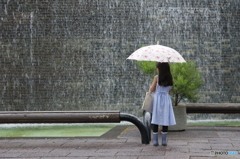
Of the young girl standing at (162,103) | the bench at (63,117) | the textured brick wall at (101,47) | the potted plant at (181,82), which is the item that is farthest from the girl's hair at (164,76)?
the textured brick wall at (101,47)

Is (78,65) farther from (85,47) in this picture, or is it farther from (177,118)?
(177,118)

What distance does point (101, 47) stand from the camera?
1501cm

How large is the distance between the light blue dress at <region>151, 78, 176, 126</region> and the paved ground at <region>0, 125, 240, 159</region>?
437 millimetres

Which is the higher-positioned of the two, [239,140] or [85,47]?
[85,47]

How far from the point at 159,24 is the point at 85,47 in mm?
2711

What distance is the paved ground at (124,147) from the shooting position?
6.52 metres

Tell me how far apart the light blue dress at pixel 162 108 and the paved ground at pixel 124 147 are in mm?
437

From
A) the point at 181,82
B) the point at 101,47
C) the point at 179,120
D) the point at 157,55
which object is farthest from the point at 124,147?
the point at 101,47

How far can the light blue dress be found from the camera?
7.38 m

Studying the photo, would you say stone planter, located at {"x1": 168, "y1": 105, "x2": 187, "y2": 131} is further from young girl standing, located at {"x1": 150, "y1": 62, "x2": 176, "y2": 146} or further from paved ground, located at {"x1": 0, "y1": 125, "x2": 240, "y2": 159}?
young girl standing, located at {"x1": 150, "y1": 62, "x2": 176, "y2": 146}

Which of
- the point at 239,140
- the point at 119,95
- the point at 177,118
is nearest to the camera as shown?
the point at 239,140

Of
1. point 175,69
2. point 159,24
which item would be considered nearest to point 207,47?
point 159,24

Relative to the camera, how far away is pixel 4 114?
26.9ft

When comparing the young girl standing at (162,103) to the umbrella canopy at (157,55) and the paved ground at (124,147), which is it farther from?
the paved ground at (124,147)
